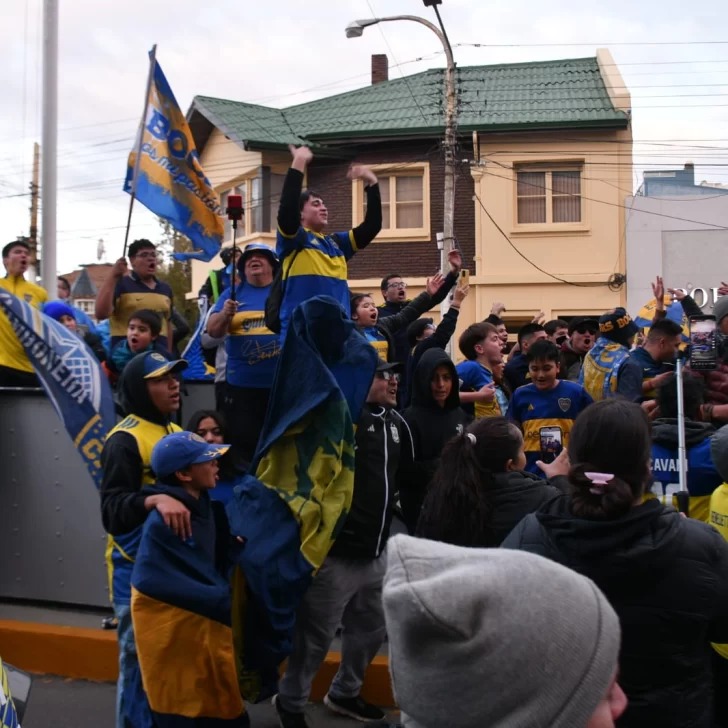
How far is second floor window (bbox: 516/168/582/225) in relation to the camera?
23.1 metres

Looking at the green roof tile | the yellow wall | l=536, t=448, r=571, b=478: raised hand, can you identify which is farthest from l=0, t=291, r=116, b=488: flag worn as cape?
the green roof tile

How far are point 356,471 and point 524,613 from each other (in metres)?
3.58

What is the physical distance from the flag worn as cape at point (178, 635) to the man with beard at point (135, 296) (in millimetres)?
3529

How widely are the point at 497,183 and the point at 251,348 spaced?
17882 mm

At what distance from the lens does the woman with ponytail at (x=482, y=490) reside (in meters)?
3.62

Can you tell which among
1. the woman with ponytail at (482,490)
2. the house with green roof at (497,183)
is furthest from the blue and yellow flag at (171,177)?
the house with green roof at (497,183)

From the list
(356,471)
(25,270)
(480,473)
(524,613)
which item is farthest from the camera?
(25,270)

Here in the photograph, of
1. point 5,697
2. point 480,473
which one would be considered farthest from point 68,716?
point 480,473

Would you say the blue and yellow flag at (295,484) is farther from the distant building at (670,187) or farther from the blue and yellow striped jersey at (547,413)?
the distant building at (670,187)

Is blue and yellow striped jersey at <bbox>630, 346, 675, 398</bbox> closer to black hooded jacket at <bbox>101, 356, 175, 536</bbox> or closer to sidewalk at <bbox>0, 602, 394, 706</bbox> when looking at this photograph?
sidewalk at <bbox>0, 602, 394, 706</bbox>

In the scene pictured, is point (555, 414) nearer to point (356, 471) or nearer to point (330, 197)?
point (356, 471)

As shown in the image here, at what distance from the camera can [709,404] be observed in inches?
225

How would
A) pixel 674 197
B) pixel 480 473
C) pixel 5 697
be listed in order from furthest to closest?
1. pixel 674 197
2. pixel 480 473
3. pixel 5 697

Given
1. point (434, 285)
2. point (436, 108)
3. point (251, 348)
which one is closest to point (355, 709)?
point (251, 348)
